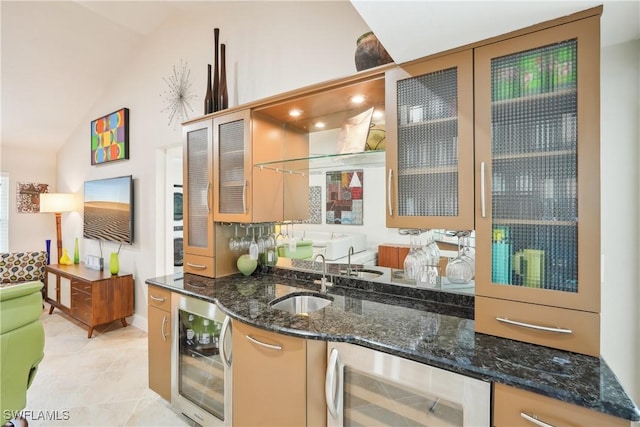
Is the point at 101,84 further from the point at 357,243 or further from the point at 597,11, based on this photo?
the point at 597,11

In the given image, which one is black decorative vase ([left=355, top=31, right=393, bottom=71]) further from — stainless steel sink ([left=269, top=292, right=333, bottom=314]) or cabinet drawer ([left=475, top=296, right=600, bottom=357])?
stainless steel sink ([left=269, top=292, right=333, bottom=314])

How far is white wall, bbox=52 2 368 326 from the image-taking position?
7.02ft

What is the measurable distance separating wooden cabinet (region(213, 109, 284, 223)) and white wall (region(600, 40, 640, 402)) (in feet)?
5.92

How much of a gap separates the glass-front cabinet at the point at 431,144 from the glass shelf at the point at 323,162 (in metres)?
0.19

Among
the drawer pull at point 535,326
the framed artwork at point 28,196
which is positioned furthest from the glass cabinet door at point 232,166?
the framed artwork at point 28,196

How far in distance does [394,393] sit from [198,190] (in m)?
1.95

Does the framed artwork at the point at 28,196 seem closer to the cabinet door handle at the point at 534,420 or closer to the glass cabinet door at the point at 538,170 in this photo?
the glass cabinet door at the point at 538,170

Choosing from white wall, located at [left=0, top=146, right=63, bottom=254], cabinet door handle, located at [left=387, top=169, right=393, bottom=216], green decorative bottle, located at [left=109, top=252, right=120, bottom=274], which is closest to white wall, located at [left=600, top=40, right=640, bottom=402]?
cabinet door handle, located at [left=387, top=169, right=393, bottom=216]

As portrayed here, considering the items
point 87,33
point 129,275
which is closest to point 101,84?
point 87,33

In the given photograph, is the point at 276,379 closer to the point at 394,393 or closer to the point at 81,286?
the point at 394,393

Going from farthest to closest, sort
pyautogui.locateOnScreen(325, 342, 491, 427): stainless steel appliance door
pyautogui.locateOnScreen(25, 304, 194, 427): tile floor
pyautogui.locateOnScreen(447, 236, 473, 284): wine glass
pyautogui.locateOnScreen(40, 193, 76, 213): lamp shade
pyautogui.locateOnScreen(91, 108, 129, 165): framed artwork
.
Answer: pyautogui.locateOnScreen(40, 193, 76, 213): lamp shade < pyautogui.locateOnScreen(91, 108, 129, 165): framed artwork < pyautogui.locateOnScreen(25, 304, 194, 427): tile floor < pyautogui.locateOnScreen(447, 236, 473, 284): wine glass < pyautogui.locateOnScreen(325, 342, 491, 427): stainless steel appliance door

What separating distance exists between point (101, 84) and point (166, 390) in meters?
4.06

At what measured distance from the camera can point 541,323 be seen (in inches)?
44.0

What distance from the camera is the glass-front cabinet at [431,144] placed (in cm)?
126
